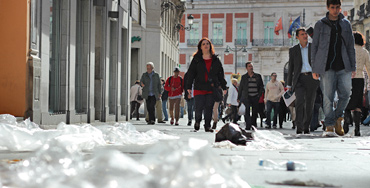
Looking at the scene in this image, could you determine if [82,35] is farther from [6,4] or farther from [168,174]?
[168,174]

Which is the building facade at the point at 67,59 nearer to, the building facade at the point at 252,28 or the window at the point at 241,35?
the building facade at the point at 252,28

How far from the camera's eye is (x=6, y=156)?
5.91 meters

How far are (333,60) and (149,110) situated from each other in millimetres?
9406

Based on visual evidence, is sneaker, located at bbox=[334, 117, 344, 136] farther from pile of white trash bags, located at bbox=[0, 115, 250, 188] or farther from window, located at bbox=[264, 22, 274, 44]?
window, located at bbox=[264, 22, 274, 44]

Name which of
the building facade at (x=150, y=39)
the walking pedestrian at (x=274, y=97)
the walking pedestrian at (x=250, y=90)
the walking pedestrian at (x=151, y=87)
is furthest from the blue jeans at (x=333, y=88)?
the building facade at (x=150, y=39)

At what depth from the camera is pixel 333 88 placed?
10859 millimetres

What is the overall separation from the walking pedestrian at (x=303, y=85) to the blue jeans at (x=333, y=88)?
51 cm

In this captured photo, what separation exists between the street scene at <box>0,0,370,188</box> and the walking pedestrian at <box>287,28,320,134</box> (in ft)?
0.06

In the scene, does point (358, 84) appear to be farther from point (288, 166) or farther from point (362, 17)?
point (362, 17)

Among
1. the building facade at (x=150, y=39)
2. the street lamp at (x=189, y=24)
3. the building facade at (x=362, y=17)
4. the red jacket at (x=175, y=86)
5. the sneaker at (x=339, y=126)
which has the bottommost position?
the sneaker at (x=339, y=126)

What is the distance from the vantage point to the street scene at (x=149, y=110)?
261 cm

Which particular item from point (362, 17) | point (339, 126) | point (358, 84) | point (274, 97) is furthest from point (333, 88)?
point (362, 17)

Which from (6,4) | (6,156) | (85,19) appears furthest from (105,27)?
(6,156)

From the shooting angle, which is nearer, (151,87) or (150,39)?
(151,87)
